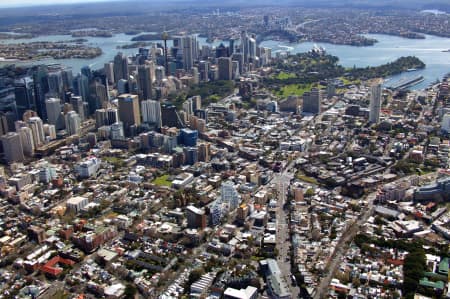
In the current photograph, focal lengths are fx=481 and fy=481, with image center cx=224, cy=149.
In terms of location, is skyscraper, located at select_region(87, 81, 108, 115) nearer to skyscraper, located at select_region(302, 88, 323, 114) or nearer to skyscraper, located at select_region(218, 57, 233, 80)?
skyscraper, located at select_region(218, 57, 233, 80)

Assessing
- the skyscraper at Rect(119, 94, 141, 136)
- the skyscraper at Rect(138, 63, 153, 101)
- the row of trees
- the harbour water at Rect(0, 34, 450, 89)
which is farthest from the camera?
the harbour water at Rect(0, 34, 450, 89)

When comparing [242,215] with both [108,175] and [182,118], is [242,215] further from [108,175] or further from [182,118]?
[182,118]

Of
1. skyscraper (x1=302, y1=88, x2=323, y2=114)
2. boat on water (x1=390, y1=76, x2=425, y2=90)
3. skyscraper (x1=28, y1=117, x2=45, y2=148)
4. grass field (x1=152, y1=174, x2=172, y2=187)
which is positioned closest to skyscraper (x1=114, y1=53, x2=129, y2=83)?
skyscraper (x1=28, y1=117, x2=45, y2=148)

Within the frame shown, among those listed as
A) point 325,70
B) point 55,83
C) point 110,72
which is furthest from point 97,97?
point 325,70

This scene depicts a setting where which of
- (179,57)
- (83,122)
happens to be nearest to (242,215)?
(83,122)

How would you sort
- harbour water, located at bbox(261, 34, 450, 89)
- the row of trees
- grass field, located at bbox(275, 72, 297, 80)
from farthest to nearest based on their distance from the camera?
grass field, located at bbox(275, 72, 297, 80), harbour water, located at bbox(261, 34, 450, 89), the row of trees

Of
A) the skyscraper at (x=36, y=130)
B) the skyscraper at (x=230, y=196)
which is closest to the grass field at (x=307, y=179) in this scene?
the skyscraper at (x=230, y=196)

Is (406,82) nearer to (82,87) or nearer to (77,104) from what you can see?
(82,87)
